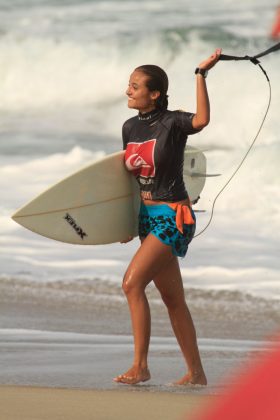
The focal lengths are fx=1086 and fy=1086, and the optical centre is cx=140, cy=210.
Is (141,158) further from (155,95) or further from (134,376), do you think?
(134,376)

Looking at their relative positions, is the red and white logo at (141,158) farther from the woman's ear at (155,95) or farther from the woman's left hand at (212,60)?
the woman's left hand at (212,60)

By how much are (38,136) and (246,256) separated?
6.52m

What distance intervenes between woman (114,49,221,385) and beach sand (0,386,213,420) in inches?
18.1

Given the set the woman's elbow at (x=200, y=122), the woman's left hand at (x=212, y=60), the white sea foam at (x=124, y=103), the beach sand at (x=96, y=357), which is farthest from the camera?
the white sea foam at (x=124, y=103)

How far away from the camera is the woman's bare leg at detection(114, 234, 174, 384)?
4109 millimetres

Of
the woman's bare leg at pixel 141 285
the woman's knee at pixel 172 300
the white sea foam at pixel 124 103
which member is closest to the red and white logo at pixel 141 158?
the woman's bare leg at pixel 141 285

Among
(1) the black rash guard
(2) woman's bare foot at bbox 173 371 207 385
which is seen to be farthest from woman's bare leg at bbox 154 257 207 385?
(1) the black rash guard

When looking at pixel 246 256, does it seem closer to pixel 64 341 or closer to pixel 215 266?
pixel 215 266

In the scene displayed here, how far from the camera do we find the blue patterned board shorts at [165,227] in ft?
13.5

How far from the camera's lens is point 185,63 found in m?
18.7

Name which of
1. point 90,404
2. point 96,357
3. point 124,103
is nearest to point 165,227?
point 90,404

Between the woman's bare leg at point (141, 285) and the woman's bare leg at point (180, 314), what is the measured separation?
71mm

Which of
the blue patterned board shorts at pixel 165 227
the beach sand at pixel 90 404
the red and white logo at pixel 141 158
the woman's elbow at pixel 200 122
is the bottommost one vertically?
the beach sand at pixel 90 404

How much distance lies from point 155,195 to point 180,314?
0.54m
